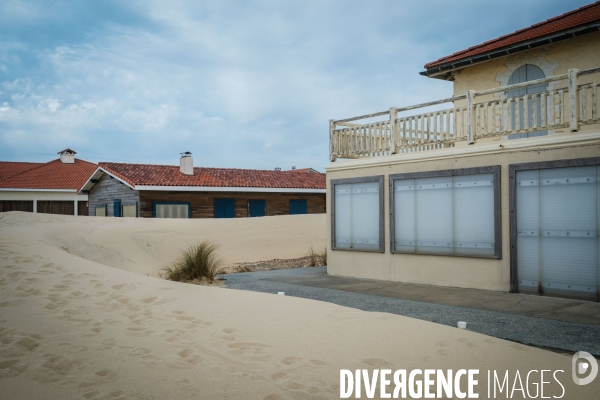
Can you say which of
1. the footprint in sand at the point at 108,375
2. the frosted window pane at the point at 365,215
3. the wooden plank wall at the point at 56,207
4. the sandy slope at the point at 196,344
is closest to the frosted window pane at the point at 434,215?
the frosted window pane at the point at 365,215

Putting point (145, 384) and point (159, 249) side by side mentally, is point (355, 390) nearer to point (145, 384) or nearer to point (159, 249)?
point (145, 384)

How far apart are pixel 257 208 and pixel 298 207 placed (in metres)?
2.80

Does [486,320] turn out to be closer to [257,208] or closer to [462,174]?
[462,174]

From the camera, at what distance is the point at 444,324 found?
7082 millimetres

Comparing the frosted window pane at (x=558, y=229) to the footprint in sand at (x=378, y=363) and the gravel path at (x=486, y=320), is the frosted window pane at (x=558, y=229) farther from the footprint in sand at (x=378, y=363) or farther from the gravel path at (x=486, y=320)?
the footprint in sand at (x=378, y=363)

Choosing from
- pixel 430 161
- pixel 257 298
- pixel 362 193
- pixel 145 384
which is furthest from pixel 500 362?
pixel 362 193

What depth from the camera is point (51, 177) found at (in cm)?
3553

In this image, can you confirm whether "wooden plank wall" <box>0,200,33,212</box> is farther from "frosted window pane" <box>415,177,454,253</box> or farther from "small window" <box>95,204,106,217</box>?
"frosted window pane" <box>415,177,454,253</box>

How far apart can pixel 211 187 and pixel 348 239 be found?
14.5m

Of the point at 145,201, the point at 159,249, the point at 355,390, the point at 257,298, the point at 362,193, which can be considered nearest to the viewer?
the point at 355,390

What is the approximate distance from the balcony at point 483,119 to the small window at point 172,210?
46.0 ft

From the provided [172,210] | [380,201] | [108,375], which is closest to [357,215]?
[380,201]

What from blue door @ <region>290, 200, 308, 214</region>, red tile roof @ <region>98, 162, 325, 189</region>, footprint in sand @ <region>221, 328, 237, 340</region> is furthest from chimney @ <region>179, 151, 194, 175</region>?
footprint in sand @ <region>221, 328, 237, 340</region>

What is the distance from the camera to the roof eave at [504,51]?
11.8 metres
